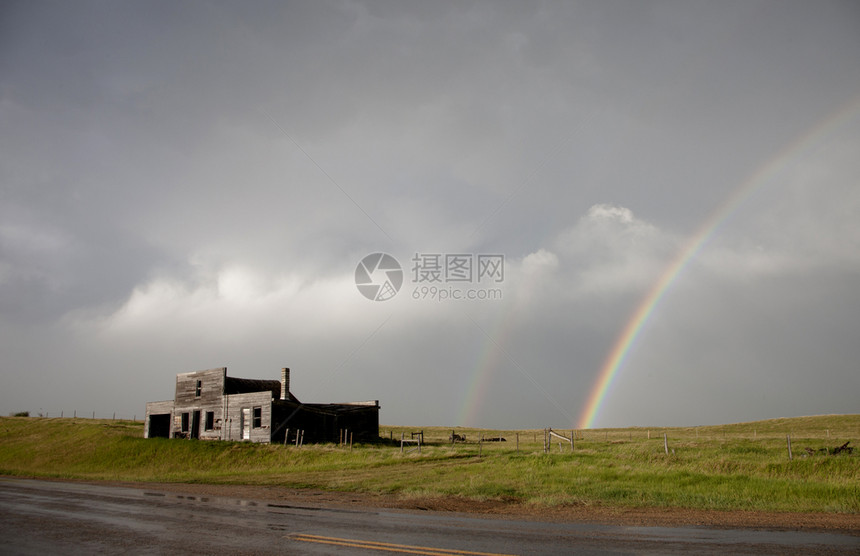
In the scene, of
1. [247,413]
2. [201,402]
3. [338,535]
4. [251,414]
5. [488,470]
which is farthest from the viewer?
[201,402]

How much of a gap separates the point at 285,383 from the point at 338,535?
124 ft

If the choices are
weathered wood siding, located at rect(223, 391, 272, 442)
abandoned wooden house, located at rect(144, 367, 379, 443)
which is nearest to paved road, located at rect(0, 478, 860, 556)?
weathered wood siding, located at rect(223, 391, 272, 442)

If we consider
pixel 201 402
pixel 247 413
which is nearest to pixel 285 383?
pixel 247 413

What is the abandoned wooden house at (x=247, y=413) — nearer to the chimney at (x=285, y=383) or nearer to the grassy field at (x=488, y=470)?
the chimney at (x=285, y=383)

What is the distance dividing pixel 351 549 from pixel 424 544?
1336mm

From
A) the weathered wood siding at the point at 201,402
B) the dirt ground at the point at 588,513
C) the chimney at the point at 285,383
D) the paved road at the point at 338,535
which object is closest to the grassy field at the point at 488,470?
the dirt ground at the point at 588,513

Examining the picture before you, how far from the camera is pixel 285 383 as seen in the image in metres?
47.3

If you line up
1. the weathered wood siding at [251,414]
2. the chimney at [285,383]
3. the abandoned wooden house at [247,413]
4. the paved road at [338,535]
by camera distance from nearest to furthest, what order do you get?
the paved road at [338,535] < the weathered wood siding at [251,414] < the abandoned wooden house at [247,413] < the chimney at [285,383]

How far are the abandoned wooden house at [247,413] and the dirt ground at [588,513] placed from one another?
851 inches

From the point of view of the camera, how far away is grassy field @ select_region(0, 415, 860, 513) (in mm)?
17844

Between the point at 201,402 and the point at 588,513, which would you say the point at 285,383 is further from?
the point at 588,513

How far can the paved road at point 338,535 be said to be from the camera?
31.6 ft

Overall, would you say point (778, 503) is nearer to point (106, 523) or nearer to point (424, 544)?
point (424, 544)

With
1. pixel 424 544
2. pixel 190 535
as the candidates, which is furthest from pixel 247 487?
pixel 424 544
